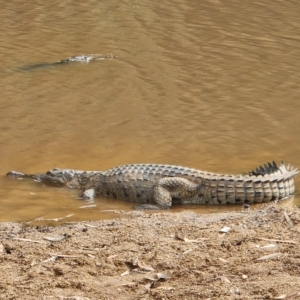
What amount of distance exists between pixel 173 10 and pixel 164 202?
32.0 feet

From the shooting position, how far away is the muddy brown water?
7879mm

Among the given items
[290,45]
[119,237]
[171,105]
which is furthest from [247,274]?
[290,45]

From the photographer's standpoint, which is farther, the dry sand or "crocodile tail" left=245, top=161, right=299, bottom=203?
"crocodile tail" left=245, top=161, right=299, bottom=203

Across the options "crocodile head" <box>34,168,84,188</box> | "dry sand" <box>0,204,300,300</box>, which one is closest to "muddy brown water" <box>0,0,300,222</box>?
"crocodile head" <box>34,168,84,188</box>

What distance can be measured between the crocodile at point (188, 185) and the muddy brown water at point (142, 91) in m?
0.14

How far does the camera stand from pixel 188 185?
659 centimetres

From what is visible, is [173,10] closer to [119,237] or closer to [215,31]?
[215,31]

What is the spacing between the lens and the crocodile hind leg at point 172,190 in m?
6.60

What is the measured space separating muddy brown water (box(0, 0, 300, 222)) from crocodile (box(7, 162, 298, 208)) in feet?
0.46

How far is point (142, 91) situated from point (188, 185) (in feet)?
13.2

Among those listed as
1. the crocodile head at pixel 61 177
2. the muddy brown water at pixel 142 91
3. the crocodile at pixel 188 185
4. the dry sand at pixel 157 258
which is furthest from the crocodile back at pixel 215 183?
the dry sand at pixel 157 258

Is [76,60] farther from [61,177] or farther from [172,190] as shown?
[172,190]

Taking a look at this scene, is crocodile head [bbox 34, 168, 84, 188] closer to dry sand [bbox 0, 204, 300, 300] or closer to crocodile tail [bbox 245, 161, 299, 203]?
dry sand [bbox 0, 204, 300, 300]

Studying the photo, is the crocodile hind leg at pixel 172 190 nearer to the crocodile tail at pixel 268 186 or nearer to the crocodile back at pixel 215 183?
the crocodile back at pixel 215 183
